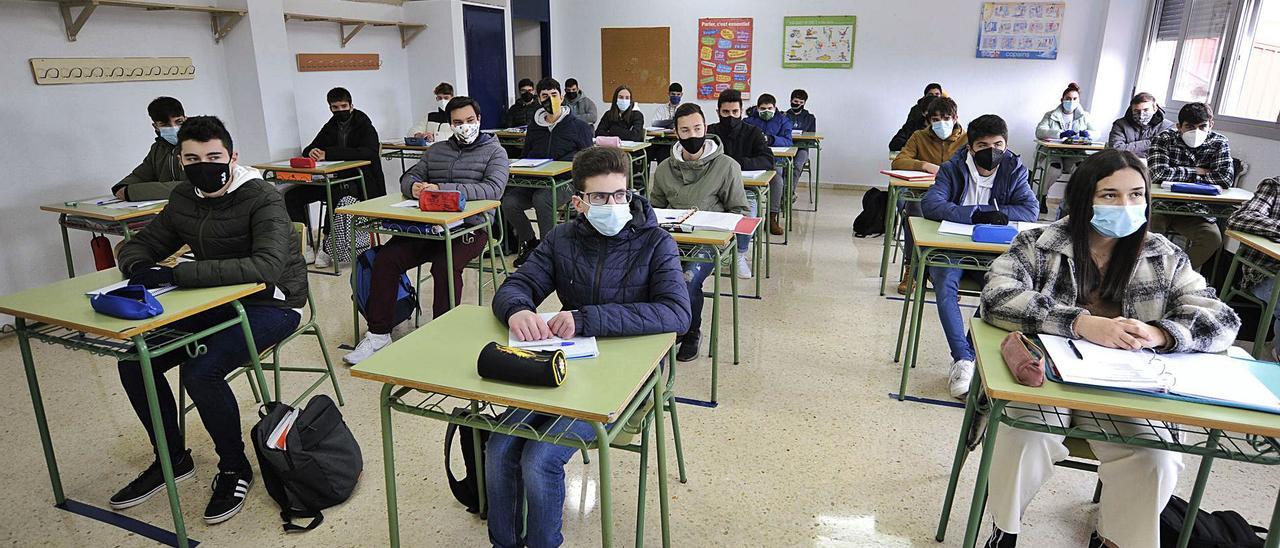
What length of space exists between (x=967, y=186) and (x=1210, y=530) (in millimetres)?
1765

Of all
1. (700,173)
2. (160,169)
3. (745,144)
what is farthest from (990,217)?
(160,169)

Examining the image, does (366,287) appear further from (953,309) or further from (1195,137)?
(1195,137)

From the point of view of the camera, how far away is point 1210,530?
183 centimetres

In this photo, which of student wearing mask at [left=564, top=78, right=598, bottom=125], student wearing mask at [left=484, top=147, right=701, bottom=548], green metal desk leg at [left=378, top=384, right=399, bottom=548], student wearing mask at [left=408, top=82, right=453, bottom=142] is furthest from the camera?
student wearing mask at [left=564, top=78, right=598, bottom=125]

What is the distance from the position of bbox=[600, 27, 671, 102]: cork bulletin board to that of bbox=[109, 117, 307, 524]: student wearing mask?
6809 millimetres

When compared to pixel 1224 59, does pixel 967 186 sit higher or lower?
lower

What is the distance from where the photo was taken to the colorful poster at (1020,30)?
7.21m

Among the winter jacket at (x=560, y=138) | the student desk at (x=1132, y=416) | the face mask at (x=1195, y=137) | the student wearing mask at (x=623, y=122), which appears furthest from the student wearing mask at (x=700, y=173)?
the student wearing mask at (x=623, y=122)

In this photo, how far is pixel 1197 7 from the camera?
5.89 metres

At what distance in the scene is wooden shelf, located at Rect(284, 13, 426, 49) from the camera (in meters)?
5.57

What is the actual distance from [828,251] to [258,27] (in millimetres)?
4439

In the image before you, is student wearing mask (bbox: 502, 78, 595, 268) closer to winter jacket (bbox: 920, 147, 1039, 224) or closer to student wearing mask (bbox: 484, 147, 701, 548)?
winter jacket (bbox: 920, 147, 1039, 224)

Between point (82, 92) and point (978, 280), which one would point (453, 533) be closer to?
point (978, 280)

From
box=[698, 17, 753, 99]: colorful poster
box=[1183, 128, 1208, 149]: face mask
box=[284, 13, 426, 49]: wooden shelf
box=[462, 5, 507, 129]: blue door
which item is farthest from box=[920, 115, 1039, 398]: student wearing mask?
box=[698, 17, 753, 99]: colorful poster
